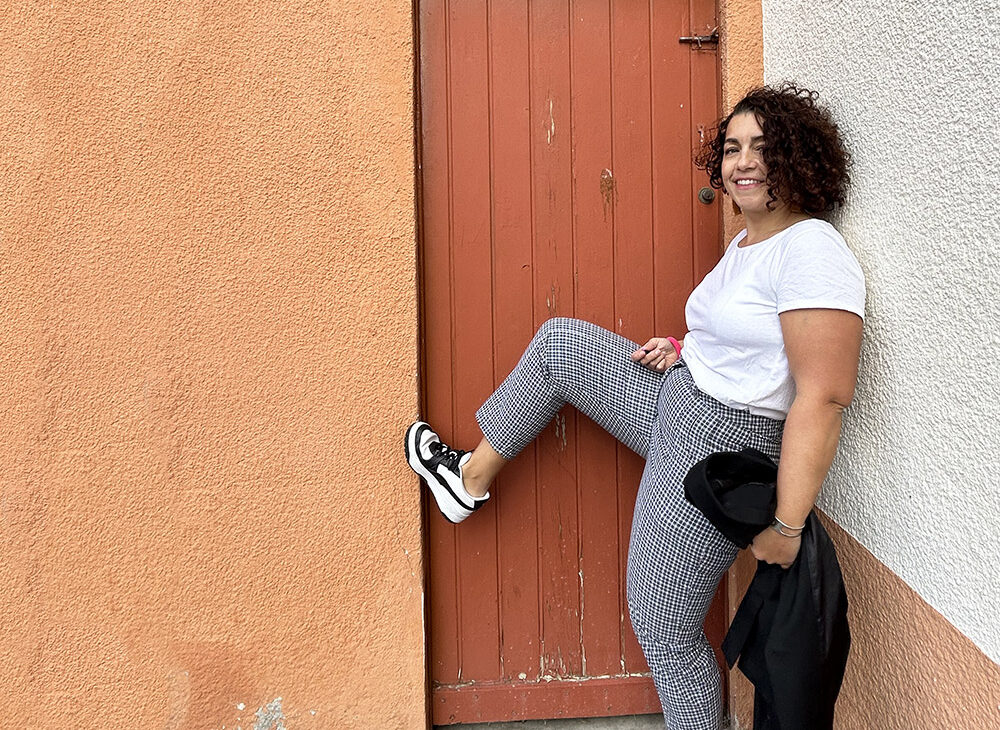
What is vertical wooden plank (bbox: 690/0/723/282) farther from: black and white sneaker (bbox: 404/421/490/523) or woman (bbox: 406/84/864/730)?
black and white sneaker (bbox: 404/421/490/523)

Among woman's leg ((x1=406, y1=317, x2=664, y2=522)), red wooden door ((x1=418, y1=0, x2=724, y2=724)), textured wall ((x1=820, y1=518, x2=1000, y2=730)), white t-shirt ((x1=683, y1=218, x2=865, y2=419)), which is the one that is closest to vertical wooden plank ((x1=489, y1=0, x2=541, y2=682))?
red wooden door ((x1=418, y1=0, x2=724, y2=724))

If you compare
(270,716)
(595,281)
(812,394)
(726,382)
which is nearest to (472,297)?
(595,281)

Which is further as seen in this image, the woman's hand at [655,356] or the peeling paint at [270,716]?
the peeling paint at [270,716]

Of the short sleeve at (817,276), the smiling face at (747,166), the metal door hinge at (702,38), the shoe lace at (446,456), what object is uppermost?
the metal door hinge at (702,38)

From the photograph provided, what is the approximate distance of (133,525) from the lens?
223cm

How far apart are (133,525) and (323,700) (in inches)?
32.2

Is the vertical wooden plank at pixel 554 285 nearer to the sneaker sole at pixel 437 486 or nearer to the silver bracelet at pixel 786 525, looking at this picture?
the sneaker sole at pixel 437 486

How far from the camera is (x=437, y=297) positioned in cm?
239

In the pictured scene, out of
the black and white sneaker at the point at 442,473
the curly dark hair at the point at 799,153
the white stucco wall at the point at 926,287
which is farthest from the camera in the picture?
the black and white sneaker at the point at 442,473

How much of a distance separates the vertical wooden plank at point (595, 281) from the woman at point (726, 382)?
29 centimetres

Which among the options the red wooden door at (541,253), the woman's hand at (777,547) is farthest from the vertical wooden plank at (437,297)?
the woman's hand at (777,547)

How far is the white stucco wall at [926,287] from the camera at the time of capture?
1.38 metres

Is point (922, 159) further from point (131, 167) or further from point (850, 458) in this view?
point (131, 167)

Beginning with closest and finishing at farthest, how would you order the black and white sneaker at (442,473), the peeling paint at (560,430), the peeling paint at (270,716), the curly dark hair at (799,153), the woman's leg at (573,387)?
the curly dark hair at (799,153), the woman's leg at (573,387), the black and white sneaker at (442,473), the peeling paint at (270,716), the peeling paint at (560,430)
